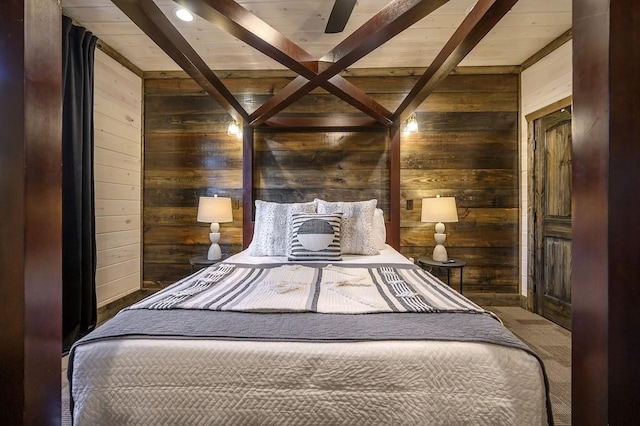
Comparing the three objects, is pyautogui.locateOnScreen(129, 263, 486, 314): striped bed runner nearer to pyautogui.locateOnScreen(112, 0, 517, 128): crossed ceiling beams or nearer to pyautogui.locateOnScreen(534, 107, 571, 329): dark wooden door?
pyautogui.locateOnScreen(112, 0, 517, 128): crossed ceiling beams

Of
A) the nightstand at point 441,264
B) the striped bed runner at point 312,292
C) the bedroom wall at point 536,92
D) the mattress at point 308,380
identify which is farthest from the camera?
the nightstand at point 441,264

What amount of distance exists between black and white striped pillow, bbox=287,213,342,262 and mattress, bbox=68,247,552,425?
4.27 ft

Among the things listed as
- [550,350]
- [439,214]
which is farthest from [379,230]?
[550,350]

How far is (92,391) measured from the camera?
1.03 m

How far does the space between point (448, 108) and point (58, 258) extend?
3507 mm

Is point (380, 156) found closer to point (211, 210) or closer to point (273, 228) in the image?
point (273, 228)

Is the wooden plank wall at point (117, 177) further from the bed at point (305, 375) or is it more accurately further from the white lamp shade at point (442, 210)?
the white lamp shade at point (442, 210)

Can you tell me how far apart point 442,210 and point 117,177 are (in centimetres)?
320

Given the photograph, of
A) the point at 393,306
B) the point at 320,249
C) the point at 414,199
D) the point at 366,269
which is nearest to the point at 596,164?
the point at 393,306

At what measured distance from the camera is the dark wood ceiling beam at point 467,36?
1.33 meters

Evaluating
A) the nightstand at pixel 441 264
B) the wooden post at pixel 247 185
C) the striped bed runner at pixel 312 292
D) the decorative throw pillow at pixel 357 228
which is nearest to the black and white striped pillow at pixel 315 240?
the decorative throw pillow at pixel 357 228

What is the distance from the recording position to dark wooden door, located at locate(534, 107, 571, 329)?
110 inches

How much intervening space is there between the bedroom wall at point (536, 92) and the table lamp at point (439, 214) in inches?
34.6

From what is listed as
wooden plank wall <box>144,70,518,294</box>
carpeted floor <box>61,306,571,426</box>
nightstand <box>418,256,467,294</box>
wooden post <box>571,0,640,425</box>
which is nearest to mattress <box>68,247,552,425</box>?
wooden post <box>571,0,640,425</box>
